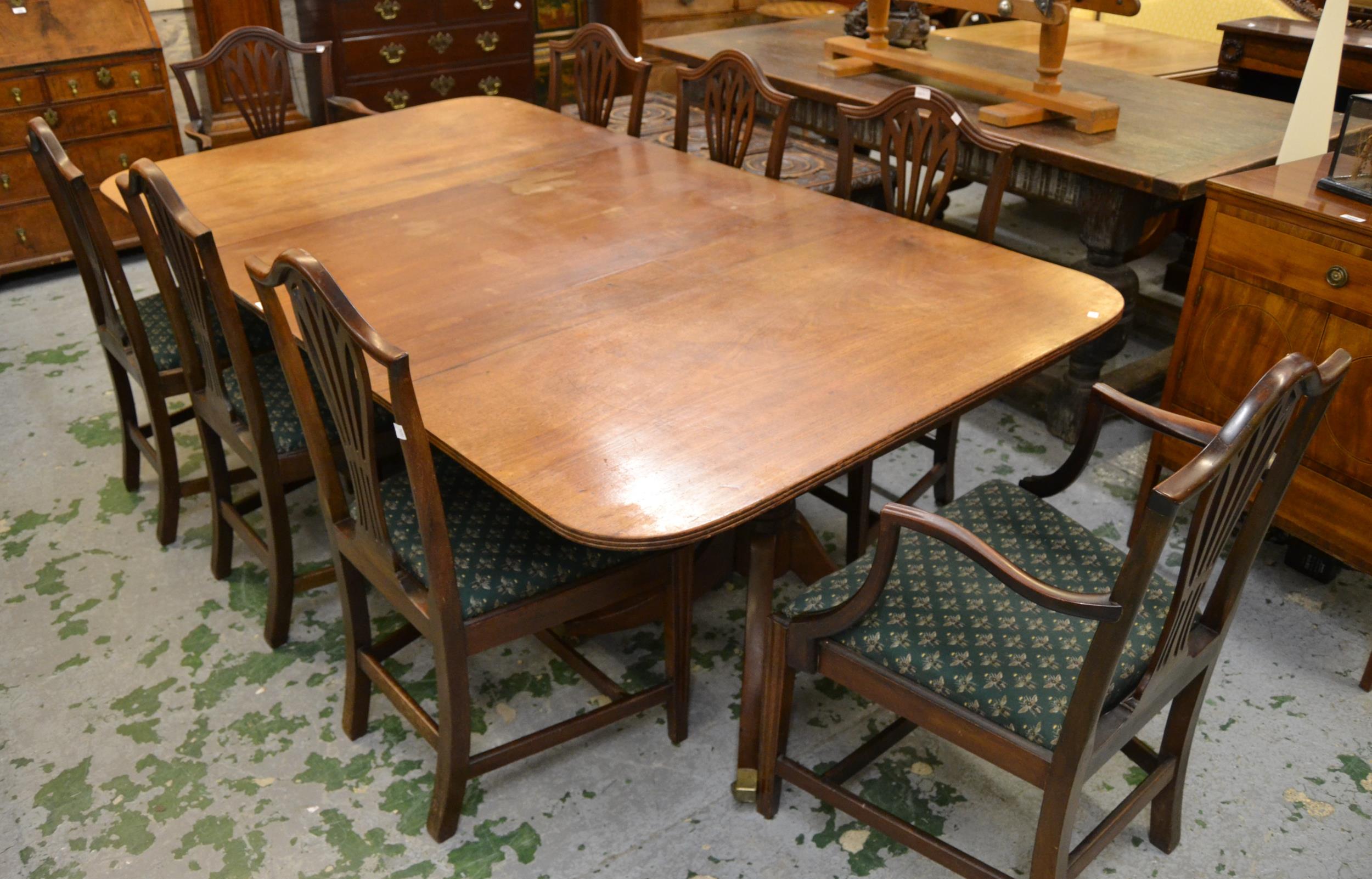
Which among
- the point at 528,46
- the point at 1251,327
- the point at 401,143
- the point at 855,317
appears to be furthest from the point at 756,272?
the point at 528,46

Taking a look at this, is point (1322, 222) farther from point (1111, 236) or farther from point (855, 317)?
point (855, 317)

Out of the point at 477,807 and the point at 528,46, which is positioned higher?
the point at 528,46

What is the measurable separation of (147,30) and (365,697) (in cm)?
288

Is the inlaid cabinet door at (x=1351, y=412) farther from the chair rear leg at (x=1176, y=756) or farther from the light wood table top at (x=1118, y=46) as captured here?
the light wood table top at (x=1118, y=46)

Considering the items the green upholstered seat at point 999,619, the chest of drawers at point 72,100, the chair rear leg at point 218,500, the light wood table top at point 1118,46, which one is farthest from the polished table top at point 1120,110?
the chair rear leg at point 218,500

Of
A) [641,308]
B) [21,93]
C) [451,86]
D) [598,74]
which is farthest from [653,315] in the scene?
[451,86]

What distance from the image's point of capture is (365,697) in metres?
2.07

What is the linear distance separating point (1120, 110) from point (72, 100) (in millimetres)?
3317

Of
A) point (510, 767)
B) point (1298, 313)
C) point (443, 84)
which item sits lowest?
point (510, 767)

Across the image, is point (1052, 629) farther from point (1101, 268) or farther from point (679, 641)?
point (1101, 268)

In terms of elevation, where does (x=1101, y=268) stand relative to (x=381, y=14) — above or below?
below

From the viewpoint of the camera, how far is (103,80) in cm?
379

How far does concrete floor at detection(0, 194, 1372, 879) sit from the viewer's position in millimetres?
1841

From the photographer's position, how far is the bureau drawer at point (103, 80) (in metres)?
3.72
